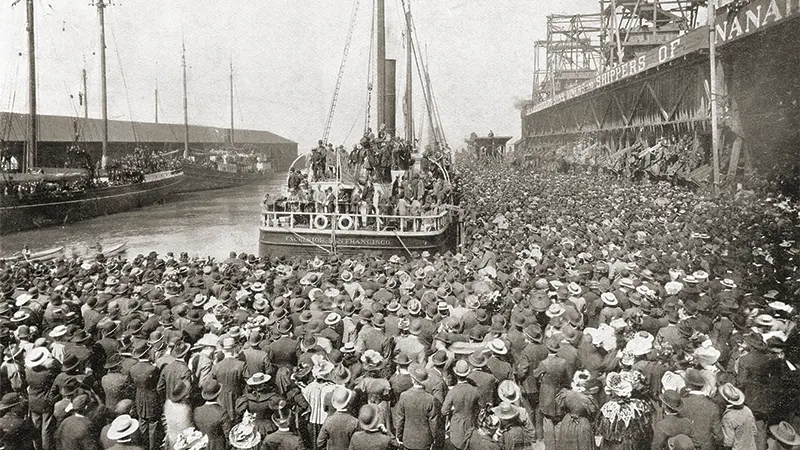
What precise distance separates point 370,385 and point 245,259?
8045mm

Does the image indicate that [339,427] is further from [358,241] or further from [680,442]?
[358,241]

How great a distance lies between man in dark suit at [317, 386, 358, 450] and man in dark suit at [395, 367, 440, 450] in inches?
28.2

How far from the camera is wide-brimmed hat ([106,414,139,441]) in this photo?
15.3 feet

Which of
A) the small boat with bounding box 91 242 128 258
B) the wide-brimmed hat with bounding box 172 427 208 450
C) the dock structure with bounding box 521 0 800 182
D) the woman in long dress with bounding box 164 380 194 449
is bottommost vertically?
→ the small boat with bounding box 91 242 128 258

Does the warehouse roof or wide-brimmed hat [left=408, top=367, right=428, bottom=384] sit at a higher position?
the warehouse roof

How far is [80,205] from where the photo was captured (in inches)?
1341

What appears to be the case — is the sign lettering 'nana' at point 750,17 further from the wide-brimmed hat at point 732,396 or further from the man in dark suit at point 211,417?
the man in dark suit at point 211,417

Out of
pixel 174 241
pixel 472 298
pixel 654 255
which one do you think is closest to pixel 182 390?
pixel 472 298

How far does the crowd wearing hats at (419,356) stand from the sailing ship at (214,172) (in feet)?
148

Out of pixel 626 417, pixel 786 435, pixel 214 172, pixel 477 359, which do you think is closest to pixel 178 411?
pixel 477 359

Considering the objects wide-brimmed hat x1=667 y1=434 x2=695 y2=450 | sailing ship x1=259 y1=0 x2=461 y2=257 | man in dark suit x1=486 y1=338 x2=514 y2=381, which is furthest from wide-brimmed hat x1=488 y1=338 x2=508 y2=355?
sailing ship x1=259 y1=0 x2=461 y2=257

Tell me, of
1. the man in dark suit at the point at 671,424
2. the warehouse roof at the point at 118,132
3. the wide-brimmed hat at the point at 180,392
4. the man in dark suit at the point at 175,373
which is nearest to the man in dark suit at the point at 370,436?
the wide-brimmed hat at the point at 180,392

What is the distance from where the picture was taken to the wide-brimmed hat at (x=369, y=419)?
4926 millimetres

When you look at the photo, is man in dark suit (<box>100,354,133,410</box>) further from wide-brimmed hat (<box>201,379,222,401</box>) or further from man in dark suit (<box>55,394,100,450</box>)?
wide-brimmed hat (<box>201,379,222,401</box>)
